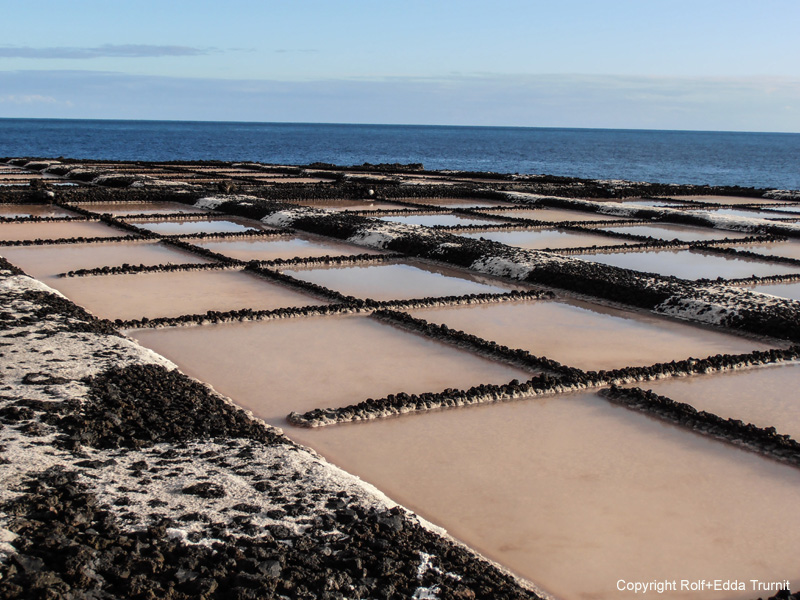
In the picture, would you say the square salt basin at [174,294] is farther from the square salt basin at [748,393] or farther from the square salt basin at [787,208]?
the square salt basin at [787,208]

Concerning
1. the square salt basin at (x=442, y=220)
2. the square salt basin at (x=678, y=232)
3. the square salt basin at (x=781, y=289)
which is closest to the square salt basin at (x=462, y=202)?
the square salt basin at (x=442, y=220)

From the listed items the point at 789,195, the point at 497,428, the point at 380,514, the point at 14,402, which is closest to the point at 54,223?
the point at 14,402

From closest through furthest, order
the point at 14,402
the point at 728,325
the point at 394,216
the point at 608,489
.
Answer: the point at 608,489, the point at 14,402, the point at 728,325, the point at 394,216

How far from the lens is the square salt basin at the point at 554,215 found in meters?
14.5

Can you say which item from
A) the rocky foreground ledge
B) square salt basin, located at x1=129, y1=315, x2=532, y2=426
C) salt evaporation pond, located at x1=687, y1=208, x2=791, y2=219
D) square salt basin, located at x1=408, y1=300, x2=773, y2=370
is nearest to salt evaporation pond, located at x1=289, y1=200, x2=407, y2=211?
salt evaporation pond, located at x1=687, y1=208, x2=791, y2=219

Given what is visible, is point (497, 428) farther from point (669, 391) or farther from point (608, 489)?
point (669, 391)

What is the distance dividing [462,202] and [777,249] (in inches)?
274

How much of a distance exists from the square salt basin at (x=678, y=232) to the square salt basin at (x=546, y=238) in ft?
2.37

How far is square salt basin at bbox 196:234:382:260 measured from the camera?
9.66 meters

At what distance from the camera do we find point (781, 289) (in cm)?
841

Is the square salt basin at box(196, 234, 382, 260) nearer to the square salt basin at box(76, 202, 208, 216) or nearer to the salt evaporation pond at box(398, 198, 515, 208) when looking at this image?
the square salt basin at box(76, 202, 208, 216)

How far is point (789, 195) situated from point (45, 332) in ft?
62.7

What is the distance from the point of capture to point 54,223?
39.5 ft

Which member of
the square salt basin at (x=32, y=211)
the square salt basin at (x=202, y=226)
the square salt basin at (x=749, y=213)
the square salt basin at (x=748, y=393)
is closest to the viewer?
the square salt basin at (x=748, y=393)
